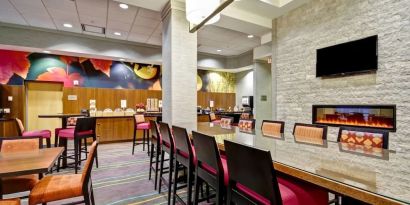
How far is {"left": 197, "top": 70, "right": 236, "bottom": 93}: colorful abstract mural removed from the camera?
29.0 feet

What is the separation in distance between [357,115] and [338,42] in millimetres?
1283

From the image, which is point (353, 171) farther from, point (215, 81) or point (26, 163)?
point (215, 81)

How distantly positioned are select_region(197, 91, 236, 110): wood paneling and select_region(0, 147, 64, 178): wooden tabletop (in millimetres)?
6622

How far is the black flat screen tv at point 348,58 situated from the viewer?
3.06 metres

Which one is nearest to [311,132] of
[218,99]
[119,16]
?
[119,16]

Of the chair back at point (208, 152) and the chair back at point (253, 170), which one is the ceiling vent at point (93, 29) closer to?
the chair back at point (208, 152)

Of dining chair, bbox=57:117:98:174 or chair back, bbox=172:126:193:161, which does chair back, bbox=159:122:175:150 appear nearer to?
chair back, bbox=172:126:193:161

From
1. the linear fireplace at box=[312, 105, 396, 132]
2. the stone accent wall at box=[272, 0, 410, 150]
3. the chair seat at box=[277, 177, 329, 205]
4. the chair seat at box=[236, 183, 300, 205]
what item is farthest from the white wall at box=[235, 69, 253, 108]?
the chair seat at box=[236, 183, 300, 205]

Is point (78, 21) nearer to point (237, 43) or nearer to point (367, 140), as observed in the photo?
point (237, 43)

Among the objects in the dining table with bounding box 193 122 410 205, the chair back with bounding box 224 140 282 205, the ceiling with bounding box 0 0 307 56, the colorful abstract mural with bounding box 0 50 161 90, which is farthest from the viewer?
the colorful abstract mural with bounding box 0 50 161 90

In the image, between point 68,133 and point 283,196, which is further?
point 68,133

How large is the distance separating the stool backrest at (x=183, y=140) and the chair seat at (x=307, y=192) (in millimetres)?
795

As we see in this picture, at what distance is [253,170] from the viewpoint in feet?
3.39

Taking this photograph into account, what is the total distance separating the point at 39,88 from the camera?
244 inches
